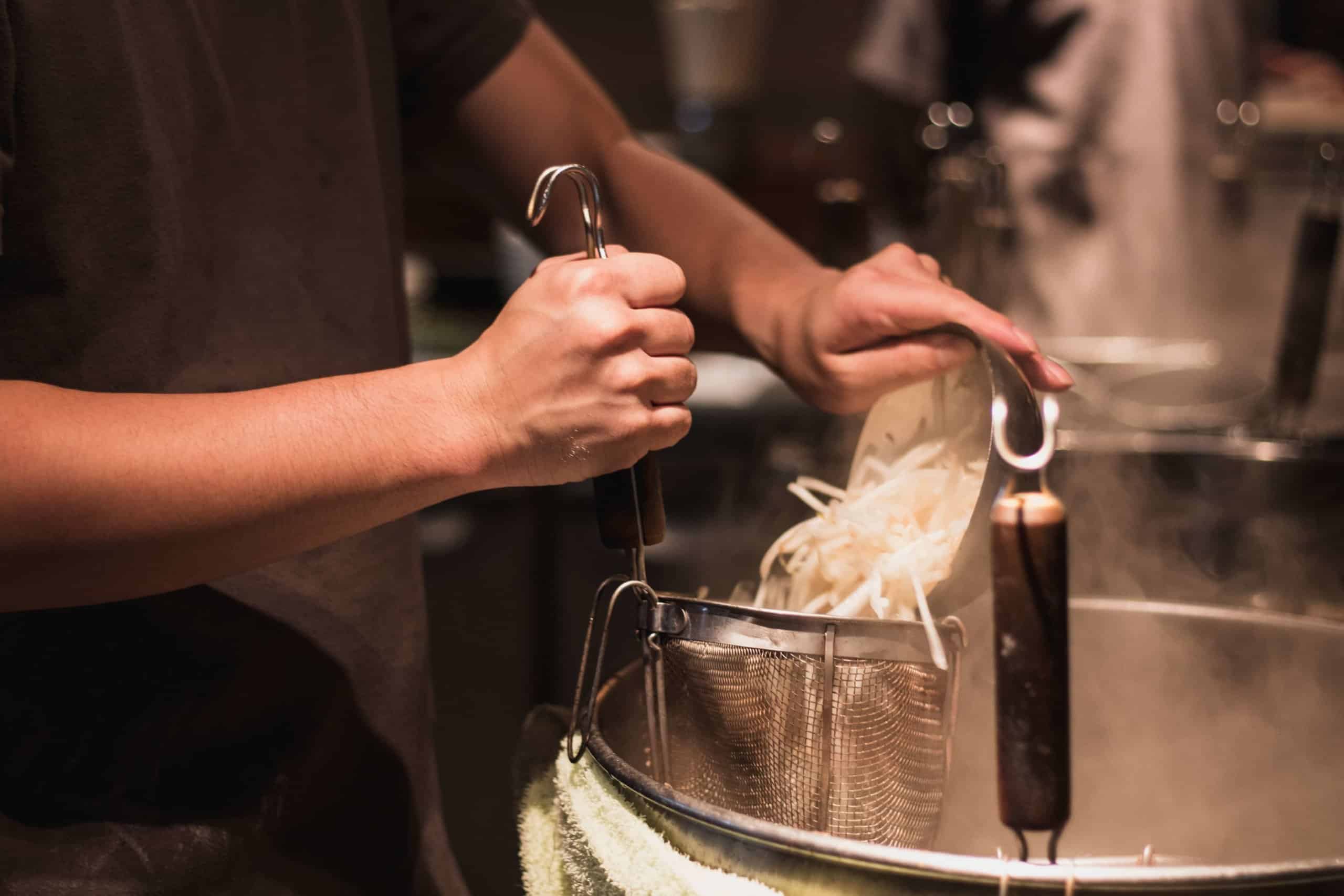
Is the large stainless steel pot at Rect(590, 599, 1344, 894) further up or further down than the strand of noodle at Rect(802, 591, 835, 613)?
further down

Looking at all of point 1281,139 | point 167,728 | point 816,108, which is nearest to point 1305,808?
point 167,728

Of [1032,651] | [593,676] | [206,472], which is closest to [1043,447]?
[1032,651]

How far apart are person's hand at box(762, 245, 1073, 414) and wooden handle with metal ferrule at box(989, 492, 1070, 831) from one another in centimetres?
29

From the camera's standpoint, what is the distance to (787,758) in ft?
2.35

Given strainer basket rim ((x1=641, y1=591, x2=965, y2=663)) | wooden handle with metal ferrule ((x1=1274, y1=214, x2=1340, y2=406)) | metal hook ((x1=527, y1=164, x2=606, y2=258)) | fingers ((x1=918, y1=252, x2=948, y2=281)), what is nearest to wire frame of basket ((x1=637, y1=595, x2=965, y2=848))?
strainer basket rim ((x1=641, y1=591, x2=965, y2=663))

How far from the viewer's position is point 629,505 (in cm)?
66

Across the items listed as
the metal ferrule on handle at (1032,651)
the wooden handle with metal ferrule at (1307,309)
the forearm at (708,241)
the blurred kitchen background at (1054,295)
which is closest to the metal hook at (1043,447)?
the metal ferrule on handle at (1032,651)

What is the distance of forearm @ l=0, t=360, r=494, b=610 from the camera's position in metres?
0.56

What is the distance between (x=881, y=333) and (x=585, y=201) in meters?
0.31

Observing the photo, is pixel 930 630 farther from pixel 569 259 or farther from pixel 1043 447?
→ pixel 569 259

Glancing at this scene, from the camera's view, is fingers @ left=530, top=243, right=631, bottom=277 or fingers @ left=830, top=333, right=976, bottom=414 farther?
fingers @ left=830, top=333, right=976, bottom=414

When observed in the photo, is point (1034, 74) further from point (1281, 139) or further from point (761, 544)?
point (761, 544)

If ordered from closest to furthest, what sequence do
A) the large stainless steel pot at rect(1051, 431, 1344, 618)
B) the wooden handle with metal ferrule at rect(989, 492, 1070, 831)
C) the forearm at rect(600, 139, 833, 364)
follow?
1. the wooden handle with metal ferrule at rect(989, 492, 1070, 831)
2. the forearm at rect(600, 139, 833, 364)
3. the large stainless steel pot at rect(1051, 431, 1344, 618)

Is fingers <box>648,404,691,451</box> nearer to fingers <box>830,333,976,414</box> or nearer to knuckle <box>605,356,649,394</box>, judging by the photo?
knuckle <box>605,356,649,394</box>
